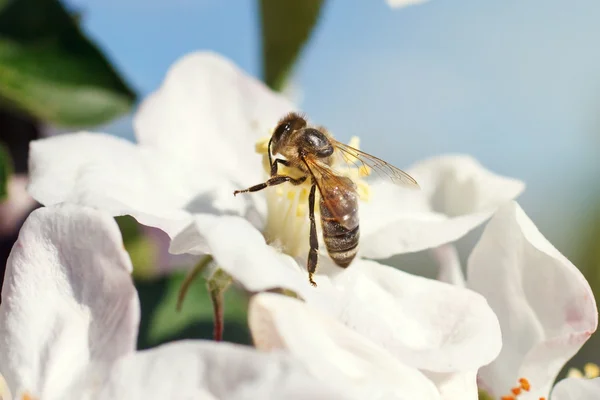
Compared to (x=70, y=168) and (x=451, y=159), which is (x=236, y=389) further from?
(x=451, y=159)

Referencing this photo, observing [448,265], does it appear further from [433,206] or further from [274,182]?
[274,182]

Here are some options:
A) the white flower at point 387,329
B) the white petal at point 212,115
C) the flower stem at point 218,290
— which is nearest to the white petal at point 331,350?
the white flower at point 387,329

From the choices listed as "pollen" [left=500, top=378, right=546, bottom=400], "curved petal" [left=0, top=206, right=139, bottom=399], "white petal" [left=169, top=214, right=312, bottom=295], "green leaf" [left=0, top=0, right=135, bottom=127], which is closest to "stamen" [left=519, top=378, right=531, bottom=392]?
"pollen" [left=500, top=378, right=546, bottom=400]

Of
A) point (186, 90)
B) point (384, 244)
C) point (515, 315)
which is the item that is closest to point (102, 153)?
point (186, 90)

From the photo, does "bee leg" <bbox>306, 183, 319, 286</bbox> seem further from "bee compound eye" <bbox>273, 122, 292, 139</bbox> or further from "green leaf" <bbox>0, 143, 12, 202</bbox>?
"green leaf" <bbox>0, 143, 12, 202</bbox>

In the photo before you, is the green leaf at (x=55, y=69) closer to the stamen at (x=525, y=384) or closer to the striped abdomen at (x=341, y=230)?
the striped abdomen at (x=341, y=230)

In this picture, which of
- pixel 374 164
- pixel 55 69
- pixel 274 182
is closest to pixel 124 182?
pixel 274 182

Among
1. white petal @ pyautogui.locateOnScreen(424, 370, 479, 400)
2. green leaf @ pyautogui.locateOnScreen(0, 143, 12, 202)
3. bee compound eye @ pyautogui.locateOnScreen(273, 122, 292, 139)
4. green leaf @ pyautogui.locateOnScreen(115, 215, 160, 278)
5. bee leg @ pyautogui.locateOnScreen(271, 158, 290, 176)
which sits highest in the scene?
bee compound eye @ pyautogui.locateOnScreen(273, 122, 292, 139)
